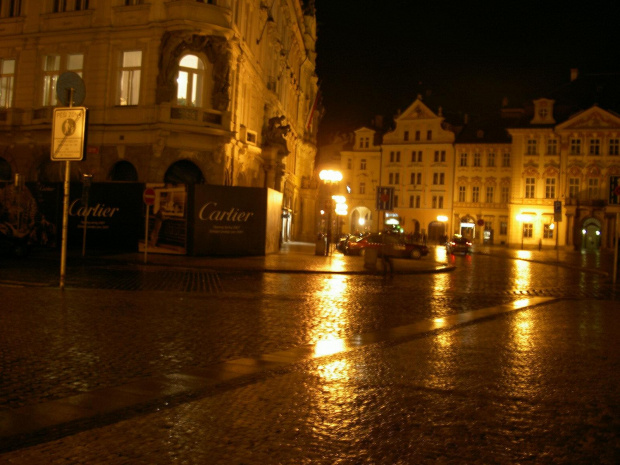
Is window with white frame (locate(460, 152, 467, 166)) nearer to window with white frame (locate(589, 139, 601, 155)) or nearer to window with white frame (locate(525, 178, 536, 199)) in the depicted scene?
window with white frame (locate(525, 178, 536, 199))

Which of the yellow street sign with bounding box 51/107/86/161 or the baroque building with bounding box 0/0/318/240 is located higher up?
the baroque building with bounding box 0/0/318/240

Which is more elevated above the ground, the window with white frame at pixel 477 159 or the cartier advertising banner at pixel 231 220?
the window with white frame at pixel 477 159

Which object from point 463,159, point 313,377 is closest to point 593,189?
point 463,159

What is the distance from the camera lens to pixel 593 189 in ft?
232

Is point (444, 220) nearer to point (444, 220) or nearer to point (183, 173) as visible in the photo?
point (444, 220)

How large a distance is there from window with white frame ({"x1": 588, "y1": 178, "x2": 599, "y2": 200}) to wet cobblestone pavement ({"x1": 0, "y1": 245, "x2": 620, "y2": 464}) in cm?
6125

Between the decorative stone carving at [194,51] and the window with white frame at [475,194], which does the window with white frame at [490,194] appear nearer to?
the window with white frame at [475,194]

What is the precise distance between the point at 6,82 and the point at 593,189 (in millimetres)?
60668

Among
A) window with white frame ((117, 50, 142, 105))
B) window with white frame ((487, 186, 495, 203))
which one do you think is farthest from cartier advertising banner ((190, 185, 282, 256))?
window with white frame ((487, 186, 495, 203))

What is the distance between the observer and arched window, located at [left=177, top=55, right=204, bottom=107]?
3088 centimetres

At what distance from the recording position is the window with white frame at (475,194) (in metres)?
76.5

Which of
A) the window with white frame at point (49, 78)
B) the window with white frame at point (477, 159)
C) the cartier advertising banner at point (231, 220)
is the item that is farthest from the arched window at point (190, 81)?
the window with white frame at point (477, 159)

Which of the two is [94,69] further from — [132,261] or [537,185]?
[537,185]

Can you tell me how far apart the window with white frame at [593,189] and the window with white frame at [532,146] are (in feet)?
22.8
